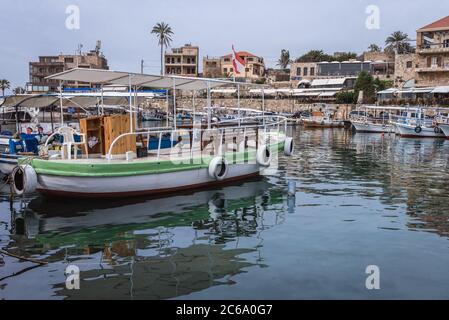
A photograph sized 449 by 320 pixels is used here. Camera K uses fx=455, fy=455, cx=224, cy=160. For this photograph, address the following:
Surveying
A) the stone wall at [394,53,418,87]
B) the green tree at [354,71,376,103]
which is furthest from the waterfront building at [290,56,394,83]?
the green tree at [354,71,376,103]

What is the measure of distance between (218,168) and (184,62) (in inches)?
3719

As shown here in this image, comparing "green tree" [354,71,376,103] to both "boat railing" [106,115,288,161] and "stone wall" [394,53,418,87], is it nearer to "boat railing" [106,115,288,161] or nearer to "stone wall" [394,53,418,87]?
"stone wall" [394,53,418,87]

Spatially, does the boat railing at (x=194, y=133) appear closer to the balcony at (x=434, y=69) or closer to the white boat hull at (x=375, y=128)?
the white boat hull at (x=375, y=128)

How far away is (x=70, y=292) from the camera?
7664mm

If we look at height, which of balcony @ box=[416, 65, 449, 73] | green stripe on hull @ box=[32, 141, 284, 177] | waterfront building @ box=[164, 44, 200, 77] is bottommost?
green stripe on hull @ box=[32, 141, 284, 177]

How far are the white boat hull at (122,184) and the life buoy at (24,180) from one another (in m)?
0.30

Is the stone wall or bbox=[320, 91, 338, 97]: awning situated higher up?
the stone wall

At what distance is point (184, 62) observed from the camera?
106875 mm

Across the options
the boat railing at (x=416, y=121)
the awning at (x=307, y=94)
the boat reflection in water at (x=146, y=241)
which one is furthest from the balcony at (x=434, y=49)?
the boat reflection in water at (x=146, y=241)

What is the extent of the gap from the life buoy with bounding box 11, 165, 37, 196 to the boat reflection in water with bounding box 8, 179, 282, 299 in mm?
648

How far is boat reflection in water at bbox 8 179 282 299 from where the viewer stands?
812cm

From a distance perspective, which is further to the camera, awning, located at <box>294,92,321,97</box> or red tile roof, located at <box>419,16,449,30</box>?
awning, located at <box>294,92,321,97</box>

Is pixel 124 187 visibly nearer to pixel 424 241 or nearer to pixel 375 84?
pixel 424 241

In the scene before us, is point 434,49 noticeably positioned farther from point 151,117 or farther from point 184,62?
point 184,62
